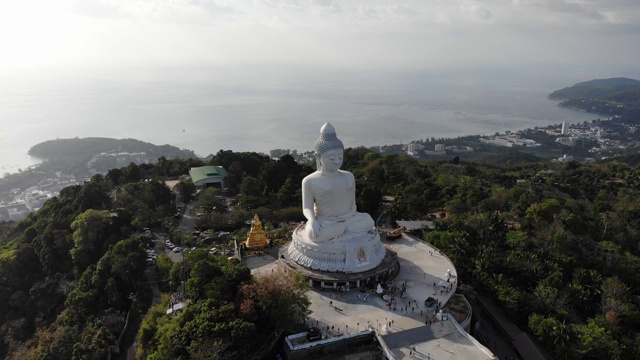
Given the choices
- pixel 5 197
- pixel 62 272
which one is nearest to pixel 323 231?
pixel 62 272

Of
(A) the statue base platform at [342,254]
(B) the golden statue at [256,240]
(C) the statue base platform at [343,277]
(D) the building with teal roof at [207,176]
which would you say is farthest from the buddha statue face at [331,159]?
(D) the building with teal roof at [207,176]

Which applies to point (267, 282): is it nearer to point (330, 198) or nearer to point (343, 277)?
point (343, 277)

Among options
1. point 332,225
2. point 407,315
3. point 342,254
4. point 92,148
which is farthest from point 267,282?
point 92,148

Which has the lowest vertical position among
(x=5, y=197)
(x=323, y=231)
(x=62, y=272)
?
(x=5, y=197)

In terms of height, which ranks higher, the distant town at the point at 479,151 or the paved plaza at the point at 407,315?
the paved plaza at the point at 407,315

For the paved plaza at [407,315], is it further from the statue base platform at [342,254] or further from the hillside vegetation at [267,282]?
the hillside vegetation at [267,282]

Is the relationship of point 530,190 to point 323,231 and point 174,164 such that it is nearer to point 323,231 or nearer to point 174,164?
point 323,231
